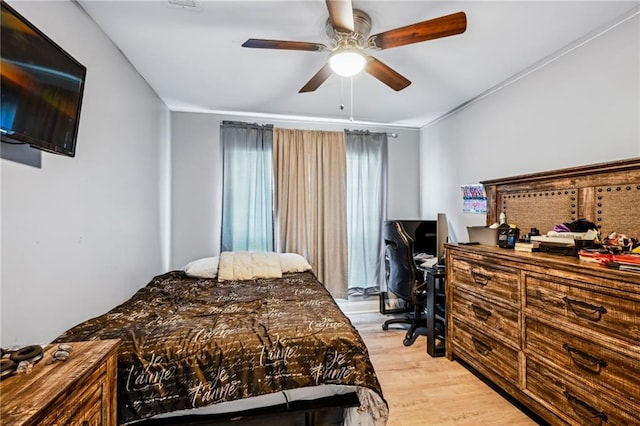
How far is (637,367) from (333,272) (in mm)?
2696

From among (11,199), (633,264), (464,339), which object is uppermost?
(11,199)

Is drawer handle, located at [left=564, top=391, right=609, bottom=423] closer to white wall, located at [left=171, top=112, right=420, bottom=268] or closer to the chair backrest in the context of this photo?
the chair backrest

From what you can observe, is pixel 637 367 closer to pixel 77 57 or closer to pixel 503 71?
pixel 503 71

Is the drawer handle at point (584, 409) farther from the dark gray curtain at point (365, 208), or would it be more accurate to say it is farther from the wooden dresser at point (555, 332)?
the dark gray curtain at point (365, 208)

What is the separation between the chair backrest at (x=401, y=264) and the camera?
2.85m

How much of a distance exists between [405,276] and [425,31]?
217 centimetres

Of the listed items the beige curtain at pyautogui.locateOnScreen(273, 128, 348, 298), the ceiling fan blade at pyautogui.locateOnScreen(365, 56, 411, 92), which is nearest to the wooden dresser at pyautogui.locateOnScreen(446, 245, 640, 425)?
the ceiling fan blade at pyautogui.locateOnScreen(365, 56, 411, 92)

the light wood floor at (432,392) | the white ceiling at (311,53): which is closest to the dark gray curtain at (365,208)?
the white ceiling at (311,53)

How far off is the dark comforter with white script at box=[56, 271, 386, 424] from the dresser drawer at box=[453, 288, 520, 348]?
1.05m

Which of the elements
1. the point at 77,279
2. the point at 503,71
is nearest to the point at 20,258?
the point at 77,279

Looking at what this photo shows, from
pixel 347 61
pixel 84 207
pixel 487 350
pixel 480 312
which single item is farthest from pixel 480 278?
pixel 84 207

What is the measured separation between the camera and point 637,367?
1259mm

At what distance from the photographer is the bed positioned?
1.35 meters

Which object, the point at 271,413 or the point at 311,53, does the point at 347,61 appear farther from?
the point at 271,413
